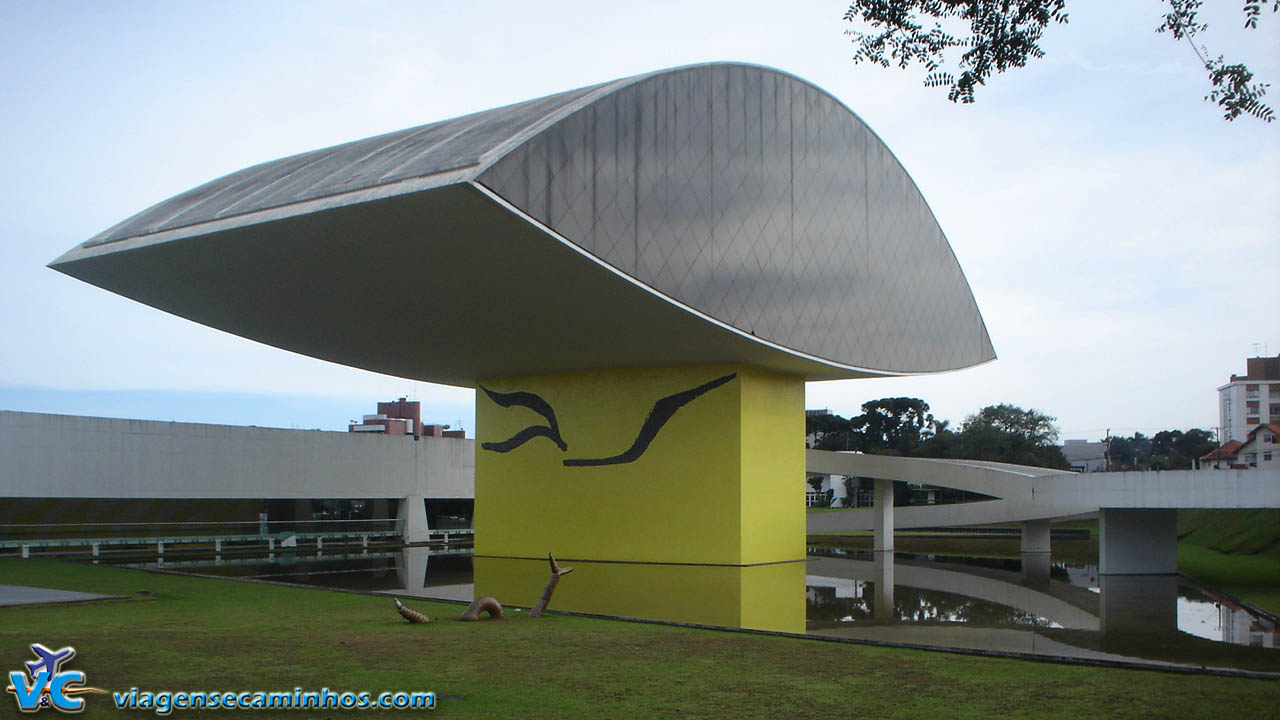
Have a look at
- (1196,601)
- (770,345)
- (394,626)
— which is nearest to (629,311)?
(770,345)

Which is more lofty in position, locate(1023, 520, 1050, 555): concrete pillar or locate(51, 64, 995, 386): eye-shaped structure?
locate(51, 64, 995, 386): eye-shaped structure

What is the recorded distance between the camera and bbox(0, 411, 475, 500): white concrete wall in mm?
22781

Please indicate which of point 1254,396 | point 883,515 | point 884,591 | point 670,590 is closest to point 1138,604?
point 884,591

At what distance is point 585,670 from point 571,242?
25.3 ft

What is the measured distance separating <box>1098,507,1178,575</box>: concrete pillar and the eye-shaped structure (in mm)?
5658

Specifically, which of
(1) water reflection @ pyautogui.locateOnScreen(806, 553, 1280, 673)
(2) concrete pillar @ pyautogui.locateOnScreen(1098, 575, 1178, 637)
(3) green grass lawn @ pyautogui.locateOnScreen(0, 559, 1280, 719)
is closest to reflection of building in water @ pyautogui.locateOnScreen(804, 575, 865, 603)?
(1) water reflection @ pyautogui.locateOnScreen(806, 553, 1280, 673)

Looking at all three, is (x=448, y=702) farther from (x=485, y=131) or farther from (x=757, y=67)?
(x=757, y=67)

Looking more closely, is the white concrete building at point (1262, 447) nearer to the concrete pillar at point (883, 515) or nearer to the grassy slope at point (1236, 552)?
the grassy slope at point (1236, 552)

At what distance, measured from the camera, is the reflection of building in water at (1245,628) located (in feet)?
36.5

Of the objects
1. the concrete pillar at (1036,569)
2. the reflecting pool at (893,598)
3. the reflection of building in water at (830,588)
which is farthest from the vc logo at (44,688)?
the concrete pillar at (1036,569)

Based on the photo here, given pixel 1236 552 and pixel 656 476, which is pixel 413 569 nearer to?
pixel 656 476

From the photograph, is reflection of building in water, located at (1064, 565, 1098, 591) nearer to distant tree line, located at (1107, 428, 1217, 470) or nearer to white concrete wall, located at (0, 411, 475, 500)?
white concrete wall, located at (0, 411, 475, 500)

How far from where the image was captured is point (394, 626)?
9992mm

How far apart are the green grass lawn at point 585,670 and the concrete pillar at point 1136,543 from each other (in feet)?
41.5
